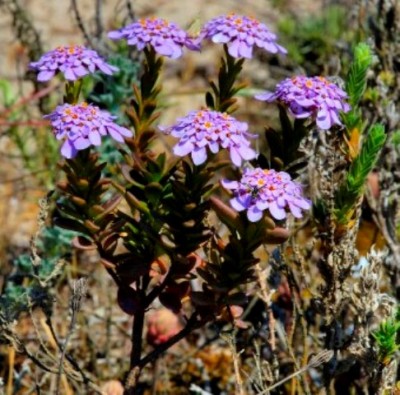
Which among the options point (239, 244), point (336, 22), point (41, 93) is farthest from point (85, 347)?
point (336, 22)

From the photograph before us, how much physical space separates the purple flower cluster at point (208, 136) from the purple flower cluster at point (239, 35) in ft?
0.57

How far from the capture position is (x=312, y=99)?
5.40 feet

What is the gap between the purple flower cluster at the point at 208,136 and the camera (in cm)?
157

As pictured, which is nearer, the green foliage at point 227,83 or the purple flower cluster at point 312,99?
the purple flower cluster at point 312,99

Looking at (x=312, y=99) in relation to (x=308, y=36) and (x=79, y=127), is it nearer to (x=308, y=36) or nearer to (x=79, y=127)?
(x=79, y=127)

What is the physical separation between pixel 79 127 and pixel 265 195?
15.0 inches

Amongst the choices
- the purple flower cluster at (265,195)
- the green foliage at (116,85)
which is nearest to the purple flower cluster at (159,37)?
the purple flower cluster at (265,195)

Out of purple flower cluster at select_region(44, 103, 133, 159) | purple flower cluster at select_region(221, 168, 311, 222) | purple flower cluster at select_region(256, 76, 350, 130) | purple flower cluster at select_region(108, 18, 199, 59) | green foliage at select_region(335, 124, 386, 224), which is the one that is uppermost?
purple flower cluster at select_region(108, 18, 199, 59)

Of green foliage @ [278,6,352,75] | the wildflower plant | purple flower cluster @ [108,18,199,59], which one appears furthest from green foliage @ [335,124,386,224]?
green foliage @ [278,6,352,75]

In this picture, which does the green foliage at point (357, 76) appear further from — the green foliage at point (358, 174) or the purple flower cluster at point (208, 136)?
the purple flower cluster at point (208, 136)

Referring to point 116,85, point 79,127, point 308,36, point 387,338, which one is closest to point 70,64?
point 79,127

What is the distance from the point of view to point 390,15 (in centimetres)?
275

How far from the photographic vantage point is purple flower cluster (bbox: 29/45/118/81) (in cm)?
172

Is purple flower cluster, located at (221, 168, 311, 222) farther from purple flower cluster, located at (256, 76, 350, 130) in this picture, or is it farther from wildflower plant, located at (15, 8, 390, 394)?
purple flower cluster, located at (256, 76, 350, 130)
